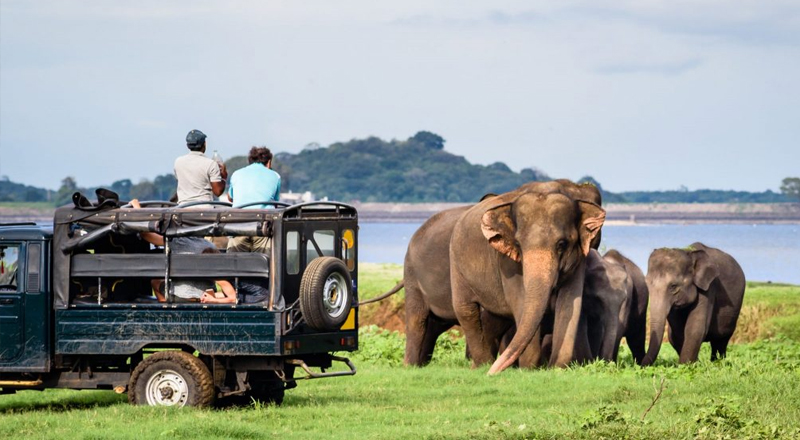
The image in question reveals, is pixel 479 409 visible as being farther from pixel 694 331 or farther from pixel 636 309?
pixel 694 331

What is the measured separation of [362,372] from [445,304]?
2.82 metres

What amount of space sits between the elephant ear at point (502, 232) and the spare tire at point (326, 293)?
14.1ft

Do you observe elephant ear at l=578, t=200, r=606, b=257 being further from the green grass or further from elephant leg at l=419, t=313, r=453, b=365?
the green grass

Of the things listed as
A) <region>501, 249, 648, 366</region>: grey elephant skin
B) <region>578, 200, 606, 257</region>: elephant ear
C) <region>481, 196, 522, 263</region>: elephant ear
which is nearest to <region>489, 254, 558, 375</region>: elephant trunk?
<region>481, 196, 522, 263</region>: elephant ear

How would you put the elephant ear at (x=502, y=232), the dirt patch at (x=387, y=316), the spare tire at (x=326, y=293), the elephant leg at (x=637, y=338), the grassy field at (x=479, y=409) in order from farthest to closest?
the dirt patch at (x=387, y=316) → the elephant leg at (x=637, y=338) → the elephant ear at (x=502, y=232) → the spare tire at (x=326, y=293) → the grassy field at (x=479, y=409)

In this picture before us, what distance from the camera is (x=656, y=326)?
82.0 ft

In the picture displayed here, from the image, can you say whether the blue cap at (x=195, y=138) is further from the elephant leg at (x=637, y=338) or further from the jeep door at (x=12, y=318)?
the elephant leg at (x=637, y=338)

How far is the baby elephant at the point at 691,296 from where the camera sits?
25.5 metres

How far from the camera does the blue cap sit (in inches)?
689

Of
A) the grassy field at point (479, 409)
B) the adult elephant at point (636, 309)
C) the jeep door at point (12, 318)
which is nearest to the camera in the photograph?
the grassy field at point (479, 409)

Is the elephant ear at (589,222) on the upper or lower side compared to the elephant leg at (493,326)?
upper

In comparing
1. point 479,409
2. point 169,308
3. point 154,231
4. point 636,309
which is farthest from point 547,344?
point 154,231

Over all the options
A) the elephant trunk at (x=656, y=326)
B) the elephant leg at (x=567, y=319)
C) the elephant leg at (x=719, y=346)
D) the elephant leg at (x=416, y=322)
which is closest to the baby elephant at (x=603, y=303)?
the elephant leg at (x=567, y=319)

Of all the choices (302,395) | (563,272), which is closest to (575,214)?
(563,272)
